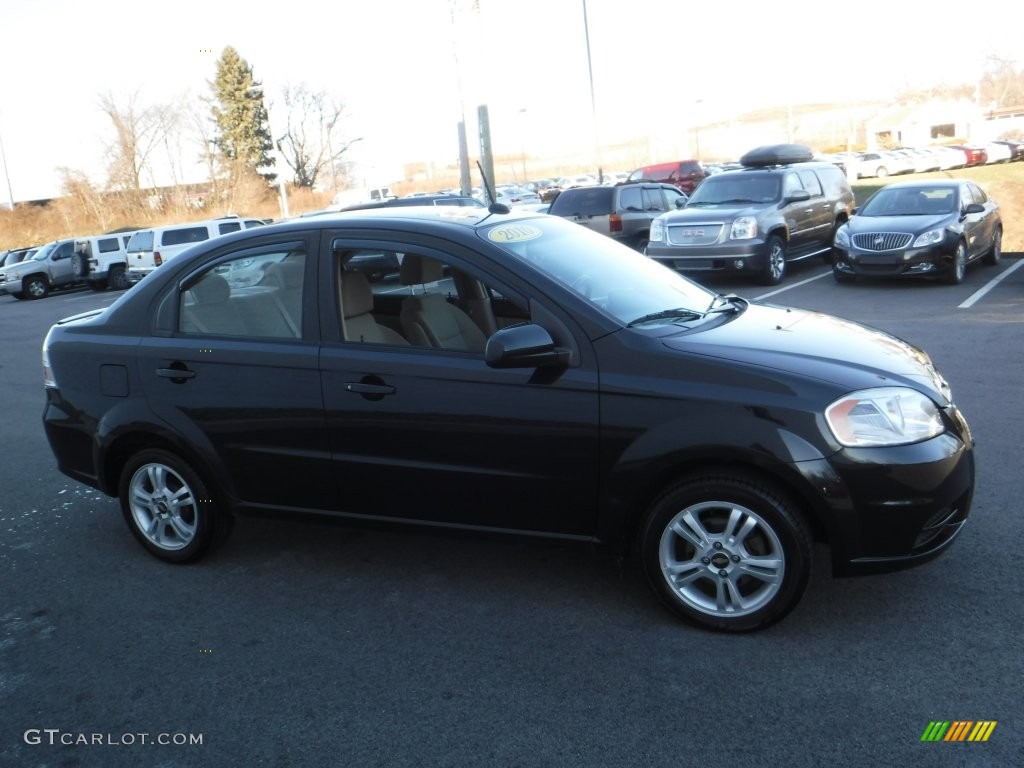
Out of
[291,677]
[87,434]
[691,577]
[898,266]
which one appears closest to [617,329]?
[691,577]

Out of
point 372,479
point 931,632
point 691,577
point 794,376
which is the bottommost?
point 931,632

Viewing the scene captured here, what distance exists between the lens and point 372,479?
421 cm

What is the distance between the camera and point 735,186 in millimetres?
15922

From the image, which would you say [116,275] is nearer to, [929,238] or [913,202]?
[913,202]

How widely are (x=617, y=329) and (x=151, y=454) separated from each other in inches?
96.0

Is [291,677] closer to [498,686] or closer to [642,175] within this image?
[498,686]

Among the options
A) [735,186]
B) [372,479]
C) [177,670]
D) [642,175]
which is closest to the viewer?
[177,670]

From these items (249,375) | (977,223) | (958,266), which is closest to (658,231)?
(958,266)

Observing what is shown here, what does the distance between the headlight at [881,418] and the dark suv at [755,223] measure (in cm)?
1118

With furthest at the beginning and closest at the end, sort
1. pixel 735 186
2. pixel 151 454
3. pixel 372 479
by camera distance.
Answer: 1. pixel 735 186
2. pixel 151 454
3. pixel 372 479

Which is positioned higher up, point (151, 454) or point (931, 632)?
point (151, 454)

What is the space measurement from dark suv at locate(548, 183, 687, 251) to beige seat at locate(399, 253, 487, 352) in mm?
13780

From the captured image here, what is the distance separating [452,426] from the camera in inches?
157

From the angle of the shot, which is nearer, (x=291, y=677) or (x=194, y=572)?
(x=291, y=677)
